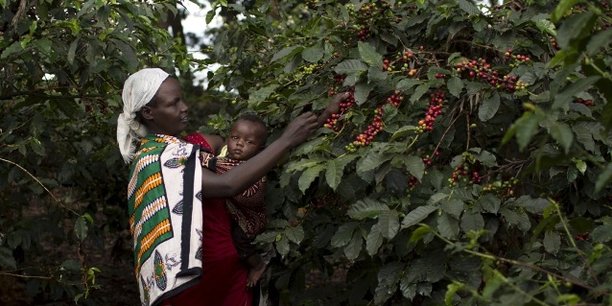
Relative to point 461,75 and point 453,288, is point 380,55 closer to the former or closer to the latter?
point 461,75

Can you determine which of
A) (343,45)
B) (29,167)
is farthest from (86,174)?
(343,45)

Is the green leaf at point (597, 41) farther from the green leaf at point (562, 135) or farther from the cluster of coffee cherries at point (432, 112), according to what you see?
the cluster of coffee cherries at point (432, 112)

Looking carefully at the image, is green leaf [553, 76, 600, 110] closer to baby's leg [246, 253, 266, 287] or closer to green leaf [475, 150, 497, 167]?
green leaf [475, 150, 497, 167]

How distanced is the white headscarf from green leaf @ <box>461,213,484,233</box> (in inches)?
48.5

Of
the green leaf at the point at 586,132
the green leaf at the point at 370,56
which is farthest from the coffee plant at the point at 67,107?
the green leaf at the point at 586,132

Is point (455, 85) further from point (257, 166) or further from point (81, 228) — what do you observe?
point (81, 228)

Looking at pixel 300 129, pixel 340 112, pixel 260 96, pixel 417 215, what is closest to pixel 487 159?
pixel 417 215

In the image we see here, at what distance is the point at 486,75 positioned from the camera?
117 inches

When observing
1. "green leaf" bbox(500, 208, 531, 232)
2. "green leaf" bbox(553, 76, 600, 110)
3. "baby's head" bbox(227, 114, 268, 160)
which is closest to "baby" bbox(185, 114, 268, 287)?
"baby's head" bbox(227, 114, 268, 160)

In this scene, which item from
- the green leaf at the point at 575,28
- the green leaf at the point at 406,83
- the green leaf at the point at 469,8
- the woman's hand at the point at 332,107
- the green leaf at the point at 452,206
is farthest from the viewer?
the woman's hand at the point at 332,107

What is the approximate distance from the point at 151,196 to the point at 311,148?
0.64 meters

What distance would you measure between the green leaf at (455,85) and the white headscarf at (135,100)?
1074mm

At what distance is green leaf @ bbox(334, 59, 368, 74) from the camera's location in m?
3.00

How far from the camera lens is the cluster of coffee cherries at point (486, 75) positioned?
296 cm
